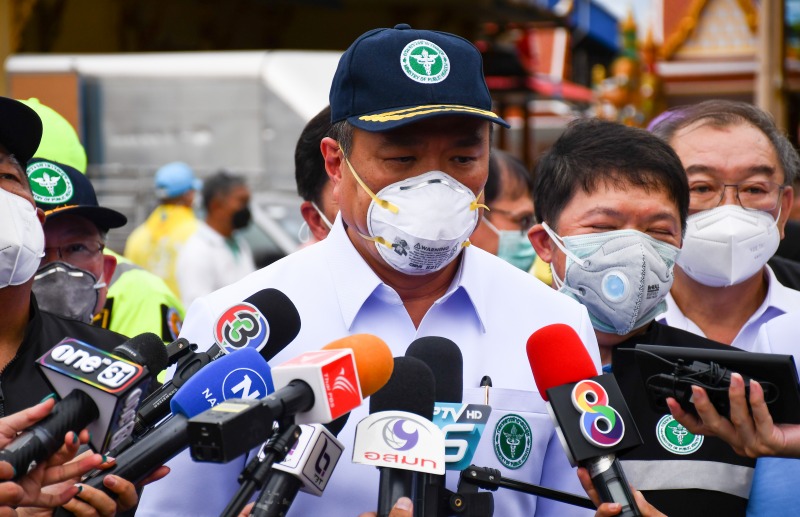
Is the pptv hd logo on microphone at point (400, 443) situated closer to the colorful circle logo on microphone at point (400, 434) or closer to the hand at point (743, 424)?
the colorful circle logo on microphone at point (400, 434)

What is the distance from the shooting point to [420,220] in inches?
109

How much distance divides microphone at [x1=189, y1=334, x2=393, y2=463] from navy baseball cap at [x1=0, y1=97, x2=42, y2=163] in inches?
58.3

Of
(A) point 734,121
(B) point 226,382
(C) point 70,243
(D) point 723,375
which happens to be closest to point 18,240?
(B) point 226,382

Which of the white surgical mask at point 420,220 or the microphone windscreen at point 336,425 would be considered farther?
the white surgical mask at point 420,220

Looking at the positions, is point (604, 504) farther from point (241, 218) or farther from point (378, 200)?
point (241, 218)

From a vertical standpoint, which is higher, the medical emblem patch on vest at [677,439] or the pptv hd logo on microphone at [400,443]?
the pptv hd logo on microphone at [400,443]

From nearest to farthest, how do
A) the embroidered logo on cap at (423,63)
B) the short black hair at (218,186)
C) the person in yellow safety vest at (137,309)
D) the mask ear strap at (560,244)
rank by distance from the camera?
the embroidered logo on cap at (423,63), the mask ear strap at (560,244), the person in yellow safety vest at (137,309), the short black hair at (218,186)

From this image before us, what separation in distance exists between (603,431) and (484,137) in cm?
86

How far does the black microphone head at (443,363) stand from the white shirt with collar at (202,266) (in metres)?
6.78

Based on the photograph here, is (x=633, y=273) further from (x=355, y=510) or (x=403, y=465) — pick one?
(x=403, y=465)

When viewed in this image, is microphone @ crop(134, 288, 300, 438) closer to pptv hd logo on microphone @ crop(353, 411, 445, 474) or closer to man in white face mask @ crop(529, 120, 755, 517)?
pptv hd logo on microphone @ crop(353, 411, 445, 474)

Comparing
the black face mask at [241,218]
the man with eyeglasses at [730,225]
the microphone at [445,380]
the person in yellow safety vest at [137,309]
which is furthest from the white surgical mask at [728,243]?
the black face mask at [241,218]

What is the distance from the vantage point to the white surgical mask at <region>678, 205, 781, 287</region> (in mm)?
3939

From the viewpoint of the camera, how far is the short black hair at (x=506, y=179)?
5.85 m
